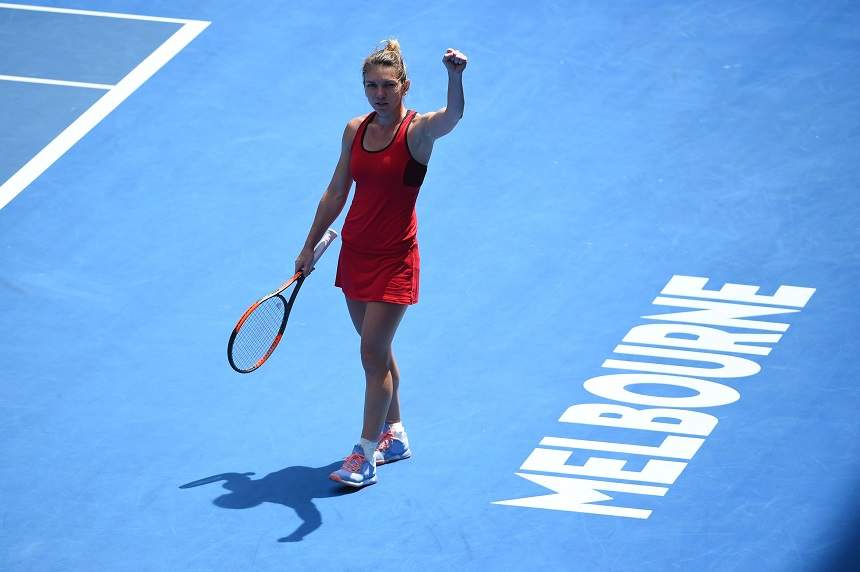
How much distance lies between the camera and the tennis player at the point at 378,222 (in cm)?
704

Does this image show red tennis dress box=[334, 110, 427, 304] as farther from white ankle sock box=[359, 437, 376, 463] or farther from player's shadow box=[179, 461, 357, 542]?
player's shadow box=[179, 461, 357, 542]

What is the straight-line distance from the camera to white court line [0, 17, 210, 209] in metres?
10.3

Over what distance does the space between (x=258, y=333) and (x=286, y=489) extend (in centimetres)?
78

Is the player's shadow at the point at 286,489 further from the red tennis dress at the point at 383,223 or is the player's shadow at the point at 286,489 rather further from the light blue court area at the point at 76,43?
the light blue court area at the point at 76,43

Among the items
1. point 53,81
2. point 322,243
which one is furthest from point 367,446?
point 53,81

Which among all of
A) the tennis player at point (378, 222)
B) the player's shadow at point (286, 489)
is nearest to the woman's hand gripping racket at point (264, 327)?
the tennis player at point (378, 222)

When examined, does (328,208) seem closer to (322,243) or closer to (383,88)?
(322,243)

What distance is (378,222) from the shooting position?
23.6 ft

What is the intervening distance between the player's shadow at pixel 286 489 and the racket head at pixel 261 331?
60 cm

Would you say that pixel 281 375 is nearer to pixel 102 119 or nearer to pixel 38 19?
pixel 102 119

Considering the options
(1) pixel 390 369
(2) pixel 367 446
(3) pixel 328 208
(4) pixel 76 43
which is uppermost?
(4) pixel 76 43

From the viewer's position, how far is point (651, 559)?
6.82m

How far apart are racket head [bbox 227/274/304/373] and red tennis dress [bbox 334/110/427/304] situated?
12.4 inches

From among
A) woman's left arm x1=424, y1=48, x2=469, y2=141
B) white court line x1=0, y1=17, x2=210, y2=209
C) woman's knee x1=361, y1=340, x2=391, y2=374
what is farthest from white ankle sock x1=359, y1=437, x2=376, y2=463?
white court line x1=0, y1=17, x2=210, y2=209
